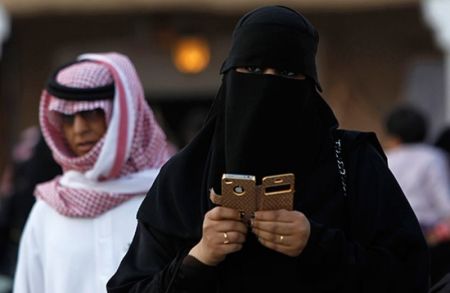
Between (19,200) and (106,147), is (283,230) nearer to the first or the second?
(106,147)

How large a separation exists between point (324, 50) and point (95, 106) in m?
9.63

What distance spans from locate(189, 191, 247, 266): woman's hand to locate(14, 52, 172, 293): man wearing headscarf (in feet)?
3.93

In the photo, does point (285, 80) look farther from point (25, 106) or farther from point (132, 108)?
point (25, 106)

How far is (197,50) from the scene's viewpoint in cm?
1317

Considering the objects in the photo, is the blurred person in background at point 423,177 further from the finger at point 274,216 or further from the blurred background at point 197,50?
the finger at point 274,216

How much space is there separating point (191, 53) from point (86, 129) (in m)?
8.80

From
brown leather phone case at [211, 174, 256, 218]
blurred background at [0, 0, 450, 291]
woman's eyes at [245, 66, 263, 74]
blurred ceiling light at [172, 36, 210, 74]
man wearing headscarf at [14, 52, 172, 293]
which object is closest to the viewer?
brown leather phone case at [211, 174, 256, 218]

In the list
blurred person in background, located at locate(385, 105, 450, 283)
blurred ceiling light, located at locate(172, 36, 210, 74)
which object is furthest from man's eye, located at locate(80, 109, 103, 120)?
blurred ceiling light, located at locate(172, 36, 210, 74)

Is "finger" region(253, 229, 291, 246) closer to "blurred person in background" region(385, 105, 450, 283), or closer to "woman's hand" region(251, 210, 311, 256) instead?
"woman's hand" region(251, 210, 311, 256)

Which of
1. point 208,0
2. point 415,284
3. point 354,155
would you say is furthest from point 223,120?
point 208,0

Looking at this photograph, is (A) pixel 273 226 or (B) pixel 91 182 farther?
(B) pixel 91 182

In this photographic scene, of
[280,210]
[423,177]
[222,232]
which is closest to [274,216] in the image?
[280,210]

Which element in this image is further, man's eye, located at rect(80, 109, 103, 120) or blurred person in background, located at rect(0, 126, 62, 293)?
blurred person in background, located at rect(0, 126, 62, 293)

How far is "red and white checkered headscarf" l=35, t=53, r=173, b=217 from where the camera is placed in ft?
14.5
